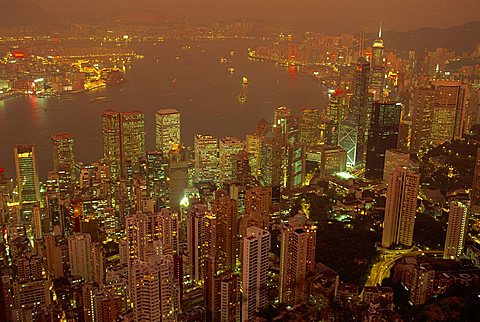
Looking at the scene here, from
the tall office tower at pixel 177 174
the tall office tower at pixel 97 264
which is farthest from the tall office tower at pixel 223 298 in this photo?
the tall office tower at pixel 177 174

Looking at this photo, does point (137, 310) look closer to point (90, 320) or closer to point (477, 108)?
point (90, 320)

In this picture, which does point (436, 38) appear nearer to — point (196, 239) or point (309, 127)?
point (309, 127)

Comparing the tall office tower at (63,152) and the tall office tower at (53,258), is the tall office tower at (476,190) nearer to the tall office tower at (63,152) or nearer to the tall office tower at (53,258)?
the tall office tower at (53,258)

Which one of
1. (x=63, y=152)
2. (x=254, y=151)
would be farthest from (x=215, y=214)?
(x=63, y=152)

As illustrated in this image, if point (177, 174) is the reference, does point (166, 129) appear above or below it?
above

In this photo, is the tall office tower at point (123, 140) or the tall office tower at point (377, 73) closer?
the tall office tower at point (123, 140)

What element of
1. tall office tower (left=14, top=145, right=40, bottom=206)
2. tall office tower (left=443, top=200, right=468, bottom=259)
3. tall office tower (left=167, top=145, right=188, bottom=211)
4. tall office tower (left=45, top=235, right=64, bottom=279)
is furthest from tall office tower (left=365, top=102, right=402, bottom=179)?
tall office tower (left=45, top=235, right=64, bottom=279)

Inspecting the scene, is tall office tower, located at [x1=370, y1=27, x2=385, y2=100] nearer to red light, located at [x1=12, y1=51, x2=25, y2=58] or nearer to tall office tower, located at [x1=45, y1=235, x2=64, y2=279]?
red light, located at [x1=12, y1=51, x2=25, y2=58]

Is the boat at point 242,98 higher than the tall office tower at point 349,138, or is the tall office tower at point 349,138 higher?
the boat at point 242,98

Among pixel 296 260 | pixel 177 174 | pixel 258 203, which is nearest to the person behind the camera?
pixel 296 260
